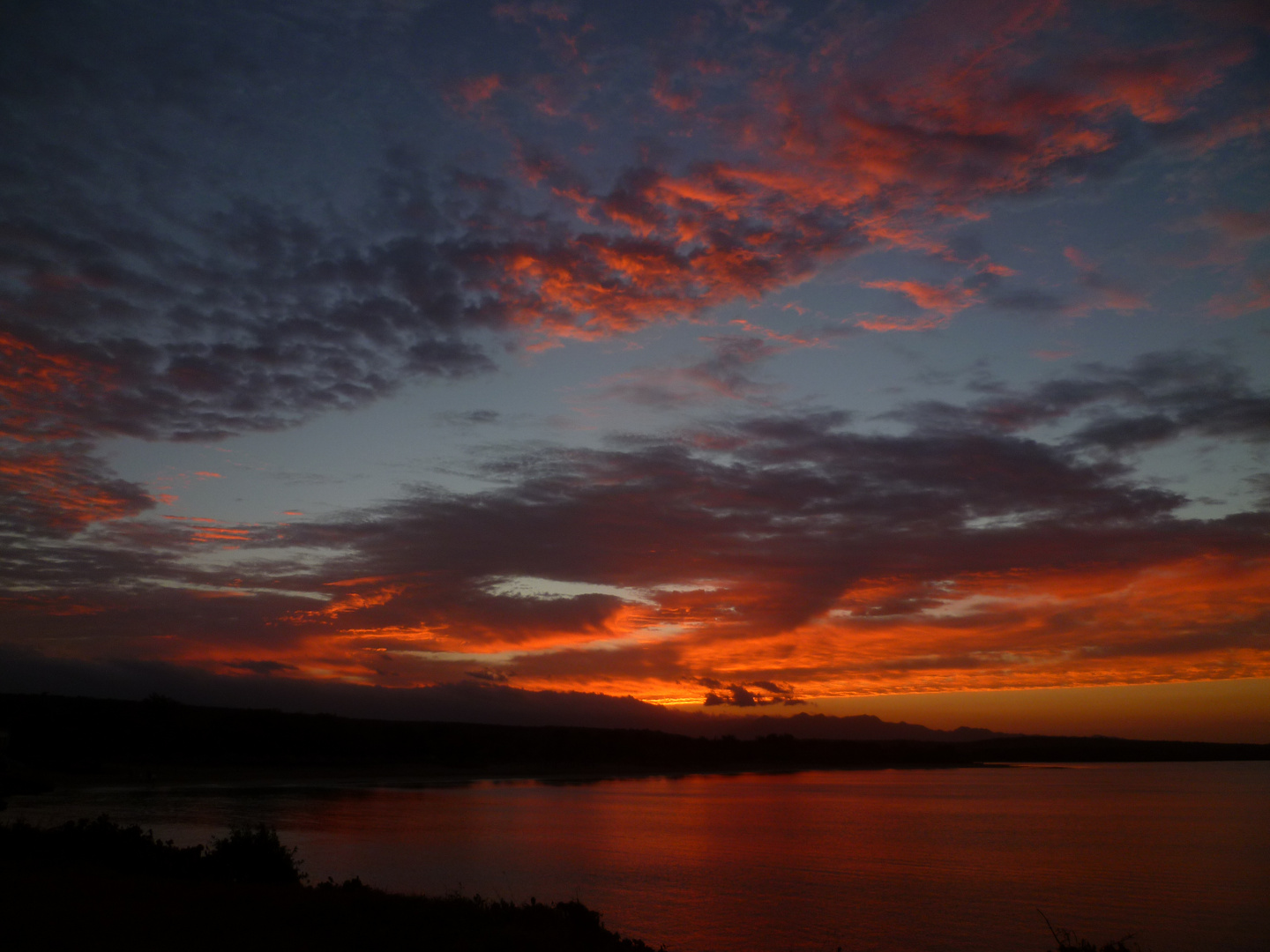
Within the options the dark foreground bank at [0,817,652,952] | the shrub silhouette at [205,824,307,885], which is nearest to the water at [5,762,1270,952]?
the shrub silhouette at [205,824,307,885]

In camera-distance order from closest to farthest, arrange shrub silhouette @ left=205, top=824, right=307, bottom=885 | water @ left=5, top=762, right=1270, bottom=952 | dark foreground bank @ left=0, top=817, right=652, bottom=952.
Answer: dark foreground bank @ left=0, top=817, right=652, bottom=952 < shrub silhouette @ left=205, top=824, right=307, bottom=885 < water @ left=5, top=762, right=1270, bottom=952

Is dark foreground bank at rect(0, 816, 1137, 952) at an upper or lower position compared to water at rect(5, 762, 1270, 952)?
upper

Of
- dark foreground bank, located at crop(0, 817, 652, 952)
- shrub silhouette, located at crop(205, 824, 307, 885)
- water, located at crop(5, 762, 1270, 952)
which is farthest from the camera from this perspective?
water, located at crop(5, 762, 1270, 952)

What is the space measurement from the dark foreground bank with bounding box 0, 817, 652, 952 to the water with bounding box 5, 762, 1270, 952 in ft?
23.0

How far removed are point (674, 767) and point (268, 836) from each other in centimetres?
13926

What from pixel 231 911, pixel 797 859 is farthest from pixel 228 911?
pixel 797 859

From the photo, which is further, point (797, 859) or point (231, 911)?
point (797, 859)

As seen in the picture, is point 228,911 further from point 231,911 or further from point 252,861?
point 252,861

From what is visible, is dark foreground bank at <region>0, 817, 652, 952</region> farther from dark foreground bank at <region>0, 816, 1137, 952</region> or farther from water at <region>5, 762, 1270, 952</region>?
water at <region>5, 762, 1270, 952</region>

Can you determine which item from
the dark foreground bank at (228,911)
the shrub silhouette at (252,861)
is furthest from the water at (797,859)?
the dark foreground bank at (228,911)

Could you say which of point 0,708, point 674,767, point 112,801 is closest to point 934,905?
point 112,801

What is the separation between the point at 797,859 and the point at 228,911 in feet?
98.7

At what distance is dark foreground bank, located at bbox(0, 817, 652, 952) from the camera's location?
44.5 feet

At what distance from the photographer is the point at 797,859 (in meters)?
39.9
